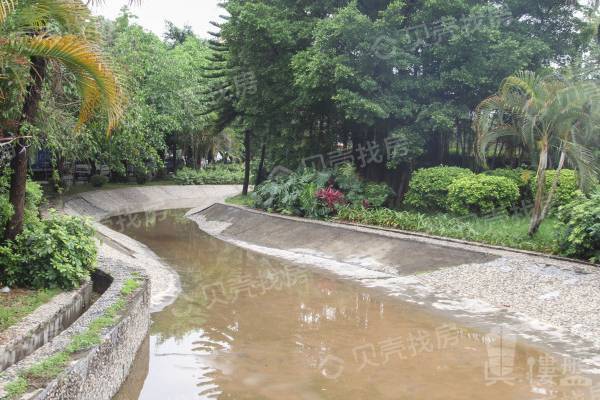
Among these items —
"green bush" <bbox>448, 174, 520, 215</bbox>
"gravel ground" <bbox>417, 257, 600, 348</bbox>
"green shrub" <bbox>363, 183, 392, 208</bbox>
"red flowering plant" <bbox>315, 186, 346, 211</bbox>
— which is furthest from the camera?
"red flowering plant" <bbox>315, 186, 346, 211</bbox>

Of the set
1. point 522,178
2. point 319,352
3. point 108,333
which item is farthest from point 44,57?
point 522,178

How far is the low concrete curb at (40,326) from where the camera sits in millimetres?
5562

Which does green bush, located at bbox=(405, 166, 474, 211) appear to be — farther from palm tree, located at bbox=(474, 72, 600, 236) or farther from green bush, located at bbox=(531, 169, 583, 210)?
palm tree, located at bbox=(474, 72, 600, 236)

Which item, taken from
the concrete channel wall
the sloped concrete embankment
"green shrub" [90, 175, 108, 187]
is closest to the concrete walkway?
the concrete channel wall

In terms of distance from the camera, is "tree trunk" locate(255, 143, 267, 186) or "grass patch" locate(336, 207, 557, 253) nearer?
"grass patch" locate(336, 207, 557, 253)

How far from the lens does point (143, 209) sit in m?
27.4

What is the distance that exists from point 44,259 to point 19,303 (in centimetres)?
89

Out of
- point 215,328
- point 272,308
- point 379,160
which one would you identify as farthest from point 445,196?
point 215,328

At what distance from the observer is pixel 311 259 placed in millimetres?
14625

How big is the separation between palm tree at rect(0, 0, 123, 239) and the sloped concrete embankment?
6.32 metres

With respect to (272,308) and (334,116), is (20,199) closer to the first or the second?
(272,308)

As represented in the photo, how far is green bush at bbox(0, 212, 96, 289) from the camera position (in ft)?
25.1

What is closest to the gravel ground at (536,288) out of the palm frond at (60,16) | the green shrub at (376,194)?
the green shrub at (376,194)

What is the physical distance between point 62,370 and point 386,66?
1385cm
